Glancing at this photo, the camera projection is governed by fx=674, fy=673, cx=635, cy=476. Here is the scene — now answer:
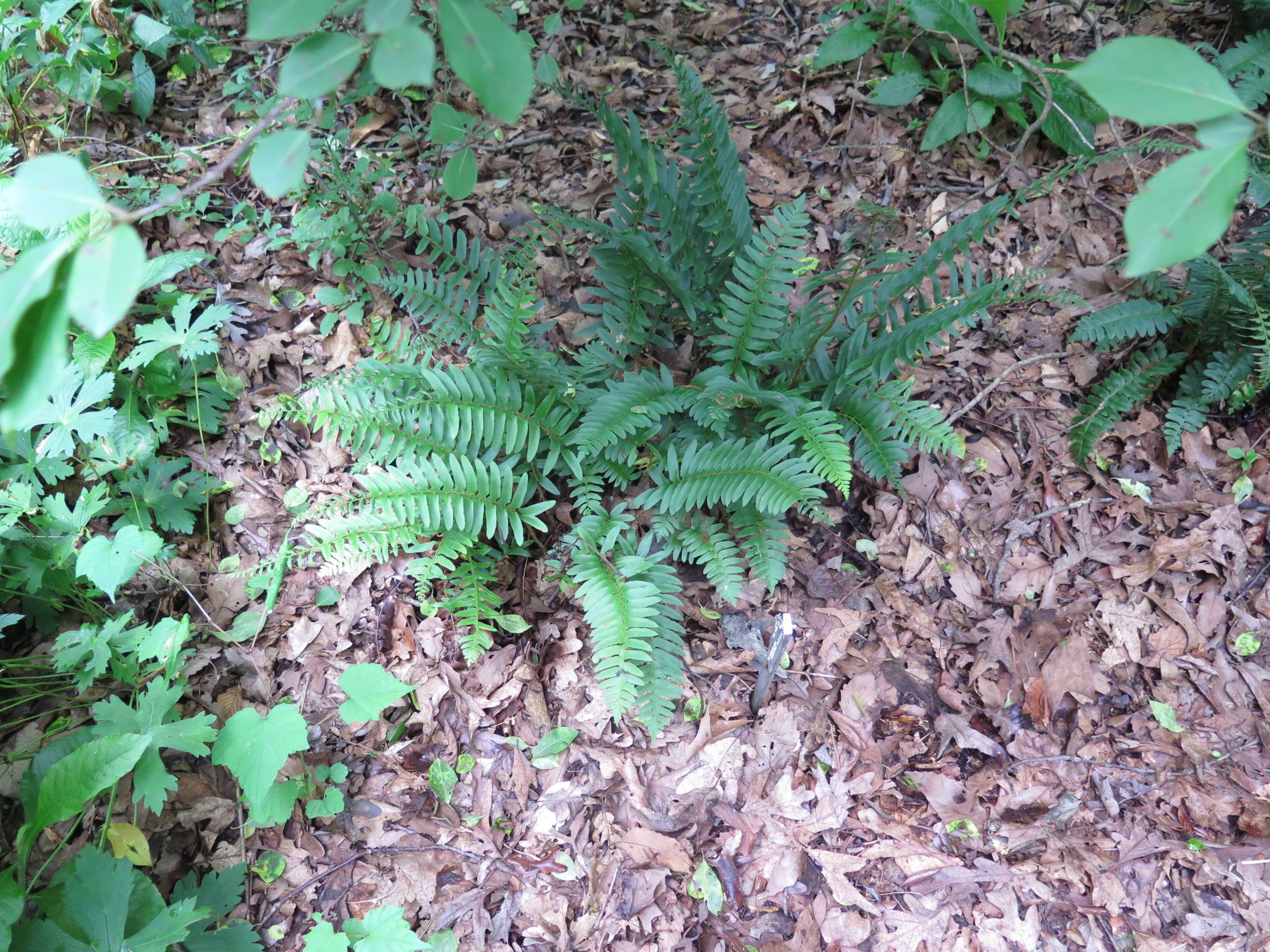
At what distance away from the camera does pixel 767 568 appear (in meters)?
2.30

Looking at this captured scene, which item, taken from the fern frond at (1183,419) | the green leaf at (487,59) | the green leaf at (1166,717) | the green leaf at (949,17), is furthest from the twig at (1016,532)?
the green leaf at (487,59)

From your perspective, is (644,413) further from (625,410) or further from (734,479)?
(734,479)

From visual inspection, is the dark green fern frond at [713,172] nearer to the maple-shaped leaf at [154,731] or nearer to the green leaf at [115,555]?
the green leaf at [115,555]

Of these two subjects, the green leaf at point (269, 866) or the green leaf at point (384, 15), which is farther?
the green leaf at point (269, 866)

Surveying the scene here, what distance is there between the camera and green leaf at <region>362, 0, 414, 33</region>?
0.67m

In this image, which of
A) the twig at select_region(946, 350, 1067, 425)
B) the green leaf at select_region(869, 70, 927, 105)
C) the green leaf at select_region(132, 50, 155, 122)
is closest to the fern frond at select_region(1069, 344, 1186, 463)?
Answer: the twig at select_region(946, 350, 1067, 425)

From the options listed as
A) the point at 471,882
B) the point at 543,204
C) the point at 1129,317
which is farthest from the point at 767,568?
the point at 543,204

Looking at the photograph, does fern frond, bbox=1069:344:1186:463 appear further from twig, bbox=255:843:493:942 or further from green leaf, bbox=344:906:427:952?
green leaf, bbox=344:906:427:952

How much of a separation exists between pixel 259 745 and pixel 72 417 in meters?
1.46

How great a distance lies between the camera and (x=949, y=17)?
307cm

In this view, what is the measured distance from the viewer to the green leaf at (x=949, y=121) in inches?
126

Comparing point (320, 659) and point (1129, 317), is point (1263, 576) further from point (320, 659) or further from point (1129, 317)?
point (320, 659)

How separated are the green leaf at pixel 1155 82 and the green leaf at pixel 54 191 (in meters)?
0.91

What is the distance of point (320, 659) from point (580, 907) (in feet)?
4.00
